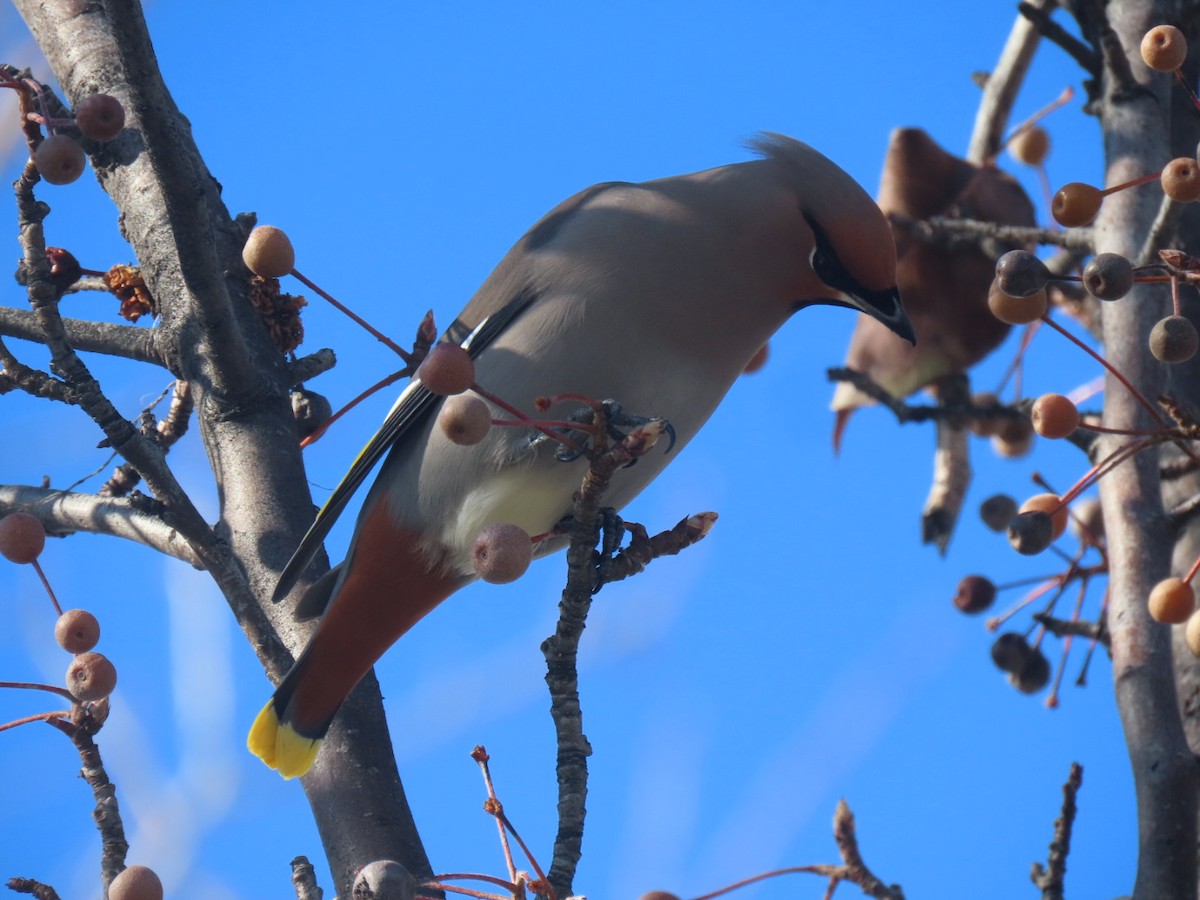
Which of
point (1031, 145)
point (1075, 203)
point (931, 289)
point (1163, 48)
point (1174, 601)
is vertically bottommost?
point (1174, 601)

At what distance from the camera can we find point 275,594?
2621 mm

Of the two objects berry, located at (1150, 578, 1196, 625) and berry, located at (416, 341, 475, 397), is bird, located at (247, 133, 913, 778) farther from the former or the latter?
berry, located at (1150, 578, 1196, 625)

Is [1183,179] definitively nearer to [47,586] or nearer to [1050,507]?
[1050,507]

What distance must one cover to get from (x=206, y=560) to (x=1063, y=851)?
1364 millimetres

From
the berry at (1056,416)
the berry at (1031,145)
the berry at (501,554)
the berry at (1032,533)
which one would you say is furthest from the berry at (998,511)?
the berry at (501,554)

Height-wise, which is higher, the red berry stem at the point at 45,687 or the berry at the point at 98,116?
the berry at the point at 98,116

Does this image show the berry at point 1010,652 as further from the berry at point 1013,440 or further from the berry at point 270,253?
the berry at point 270,253

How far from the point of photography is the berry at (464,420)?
188cm

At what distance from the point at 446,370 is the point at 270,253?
0.50 m

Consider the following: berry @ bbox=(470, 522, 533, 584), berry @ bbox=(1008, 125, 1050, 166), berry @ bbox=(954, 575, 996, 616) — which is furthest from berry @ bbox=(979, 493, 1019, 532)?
berry @ bbox=(470, 522, 533, 584)

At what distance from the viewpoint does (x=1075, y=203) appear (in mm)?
2270

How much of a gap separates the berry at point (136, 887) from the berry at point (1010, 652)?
180cm

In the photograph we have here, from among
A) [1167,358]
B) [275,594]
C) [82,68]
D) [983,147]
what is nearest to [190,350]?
[275,594]

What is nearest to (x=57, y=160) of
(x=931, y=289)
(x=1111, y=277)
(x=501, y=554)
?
(x=501, y=554)
